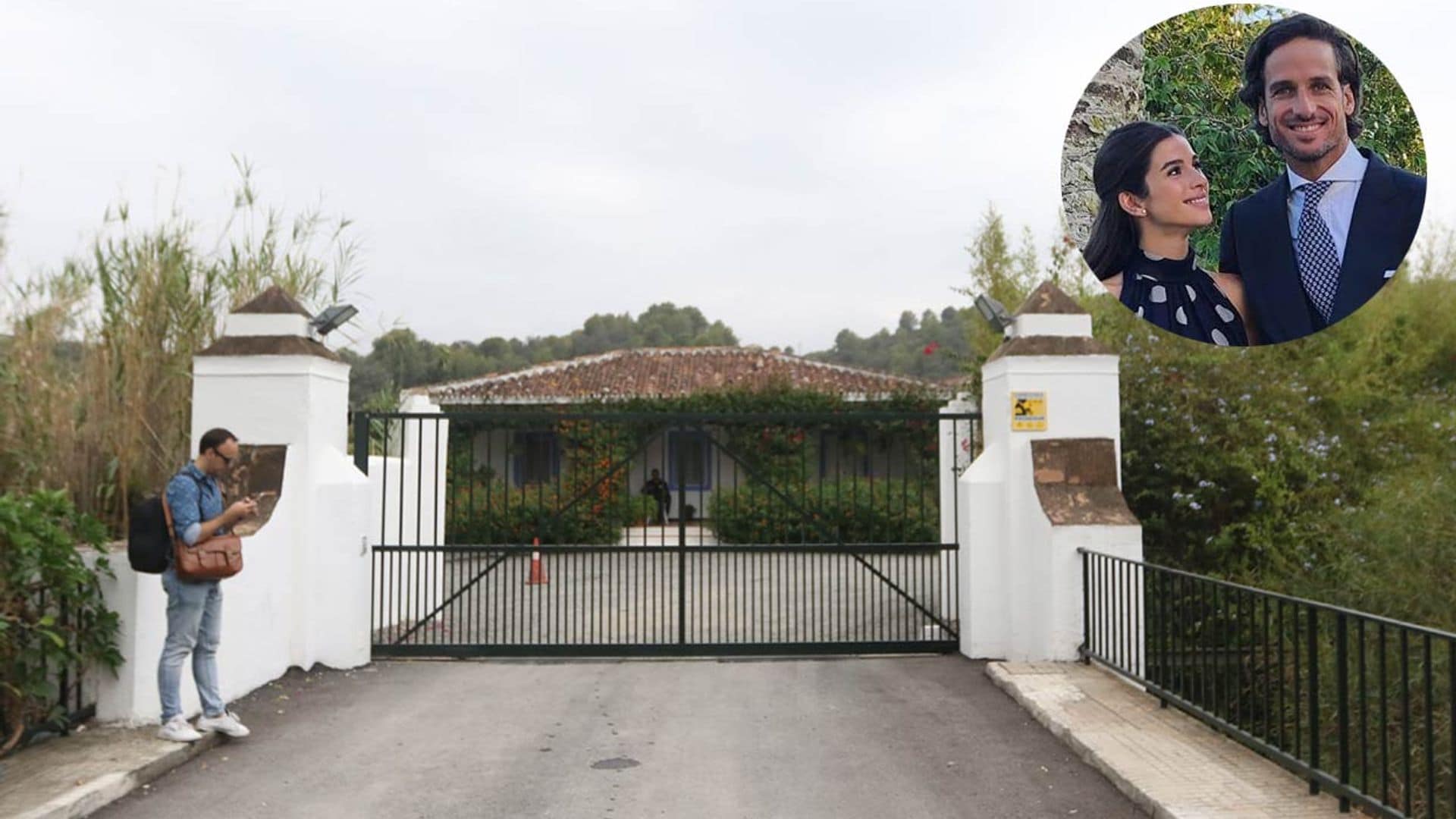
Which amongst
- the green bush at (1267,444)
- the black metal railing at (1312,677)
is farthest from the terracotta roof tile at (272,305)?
the green bush at (1267,444)

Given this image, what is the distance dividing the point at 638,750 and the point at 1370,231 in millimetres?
4868

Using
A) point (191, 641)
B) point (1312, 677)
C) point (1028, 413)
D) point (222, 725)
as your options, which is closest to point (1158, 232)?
point (1312, 677)

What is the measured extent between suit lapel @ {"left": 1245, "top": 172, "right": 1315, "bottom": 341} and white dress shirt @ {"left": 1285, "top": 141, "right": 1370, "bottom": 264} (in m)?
0.04

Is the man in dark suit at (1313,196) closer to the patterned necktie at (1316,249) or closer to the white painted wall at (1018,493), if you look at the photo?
the patterned necktie at (1316,249)

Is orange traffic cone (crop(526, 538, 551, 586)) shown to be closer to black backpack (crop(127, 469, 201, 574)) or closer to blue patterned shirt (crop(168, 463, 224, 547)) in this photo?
blue patterned shirt (crop(168, 463, 224, 547))

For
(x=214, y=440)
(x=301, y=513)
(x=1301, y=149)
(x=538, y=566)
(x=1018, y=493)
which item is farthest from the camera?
(x=538, y=566)

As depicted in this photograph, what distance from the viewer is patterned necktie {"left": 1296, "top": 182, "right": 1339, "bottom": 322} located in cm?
571

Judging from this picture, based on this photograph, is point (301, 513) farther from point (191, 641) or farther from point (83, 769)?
point (83, 769)

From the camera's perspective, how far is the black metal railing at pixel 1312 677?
5.07m

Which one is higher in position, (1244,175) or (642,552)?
(1244,175)

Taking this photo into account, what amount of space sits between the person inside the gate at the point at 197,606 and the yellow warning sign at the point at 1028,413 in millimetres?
5926

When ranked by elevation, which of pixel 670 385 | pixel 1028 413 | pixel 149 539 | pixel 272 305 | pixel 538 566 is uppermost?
pixel 670 385

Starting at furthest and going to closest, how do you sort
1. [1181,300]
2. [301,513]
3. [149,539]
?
[301,513]
[149,539]
[1181,300]

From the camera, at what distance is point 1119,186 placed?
20.5 ft
